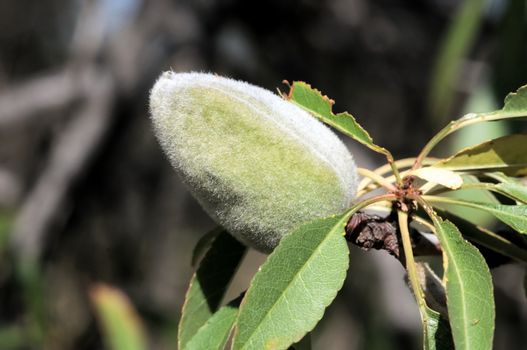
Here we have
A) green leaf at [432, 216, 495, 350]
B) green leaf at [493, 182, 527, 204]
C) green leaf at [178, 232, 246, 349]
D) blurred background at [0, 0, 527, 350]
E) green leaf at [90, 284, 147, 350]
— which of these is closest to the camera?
green leaf at [432, 216, 495, 350]

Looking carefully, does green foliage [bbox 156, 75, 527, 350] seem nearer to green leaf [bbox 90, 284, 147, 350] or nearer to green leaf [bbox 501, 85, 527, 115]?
green leaf [bbox 501, 85, 527, 115]

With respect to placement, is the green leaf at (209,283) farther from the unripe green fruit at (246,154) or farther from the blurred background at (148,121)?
the blurred background at (148,121)

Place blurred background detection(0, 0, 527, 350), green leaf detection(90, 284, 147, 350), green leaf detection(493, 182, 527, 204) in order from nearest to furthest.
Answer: green leaf detection(493, 182, 527, 204) → green leaf detection(90, 284, 147, 350) → blurred background detection(0, 0, 527, 350)

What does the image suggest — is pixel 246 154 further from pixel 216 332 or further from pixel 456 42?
pixel 456 42

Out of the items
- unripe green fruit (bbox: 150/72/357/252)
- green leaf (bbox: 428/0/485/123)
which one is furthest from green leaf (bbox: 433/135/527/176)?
green leaf (bbox: 428/0/485/123)

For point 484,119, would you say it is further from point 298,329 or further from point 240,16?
point 240,16

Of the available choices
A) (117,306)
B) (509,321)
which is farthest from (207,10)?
(509,321)
